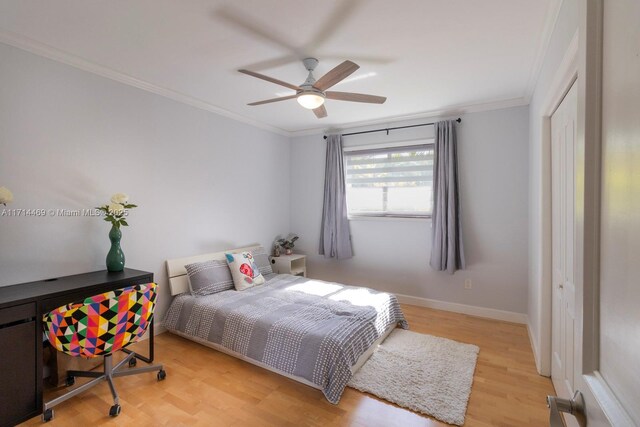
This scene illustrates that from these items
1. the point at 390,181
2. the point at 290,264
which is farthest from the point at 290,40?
the point at 290,264

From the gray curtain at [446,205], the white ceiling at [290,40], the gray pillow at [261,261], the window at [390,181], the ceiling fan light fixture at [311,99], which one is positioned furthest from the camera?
the window at [390,181]

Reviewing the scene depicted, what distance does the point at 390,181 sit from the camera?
4344mm

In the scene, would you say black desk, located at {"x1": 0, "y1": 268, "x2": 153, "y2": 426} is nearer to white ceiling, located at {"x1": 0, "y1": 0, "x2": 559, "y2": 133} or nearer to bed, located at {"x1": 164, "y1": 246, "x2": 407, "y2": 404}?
bed, located at {"x1": 164, "y1": 246, "x2": 407, "y2": 404}

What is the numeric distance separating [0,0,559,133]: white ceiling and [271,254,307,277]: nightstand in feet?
7.72

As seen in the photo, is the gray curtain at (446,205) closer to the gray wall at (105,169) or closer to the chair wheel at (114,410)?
the gray wall at (105,169)

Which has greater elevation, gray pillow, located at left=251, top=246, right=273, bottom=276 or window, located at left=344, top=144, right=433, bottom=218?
window, located at left=344, top=144, right=433, bottom=218

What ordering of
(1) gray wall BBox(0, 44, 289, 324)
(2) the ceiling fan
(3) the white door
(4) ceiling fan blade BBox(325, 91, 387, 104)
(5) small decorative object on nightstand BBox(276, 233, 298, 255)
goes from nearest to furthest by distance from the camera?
1. (3) the white door
2. (2) the ceiling fan
3. (1) gray wall BBox(0, 44, 289, 324)
4. (4) ceiling fan blade BBox(325, 91, 387, 104)
5. (5) small decorative object on nightstand BBox(276, 233, 298, 255)

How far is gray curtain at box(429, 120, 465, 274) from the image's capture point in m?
3.71

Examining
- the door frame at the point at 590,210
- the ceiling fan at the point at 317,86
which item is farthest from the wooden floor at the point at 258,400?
the ceiling fan at the point at 317,86

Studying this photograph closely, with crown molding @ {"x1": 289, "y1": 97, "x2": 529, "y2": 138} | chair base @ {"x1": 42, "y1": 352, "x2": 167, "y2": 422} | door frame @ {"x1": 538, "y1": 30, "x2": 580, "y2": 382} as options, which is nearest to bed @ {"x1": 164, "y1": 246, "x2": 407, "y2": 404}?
chair base @ {"x1": 42, "y1": 352, "x2": 167, "y2": 422}

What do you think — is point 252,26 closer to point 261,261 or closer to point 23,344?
point 23,344

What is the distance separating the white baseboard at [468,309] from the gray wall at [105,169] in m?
2.47

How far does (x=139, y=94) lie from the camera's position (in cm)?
303

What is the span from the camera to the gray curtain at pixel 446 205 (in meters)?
3.71
